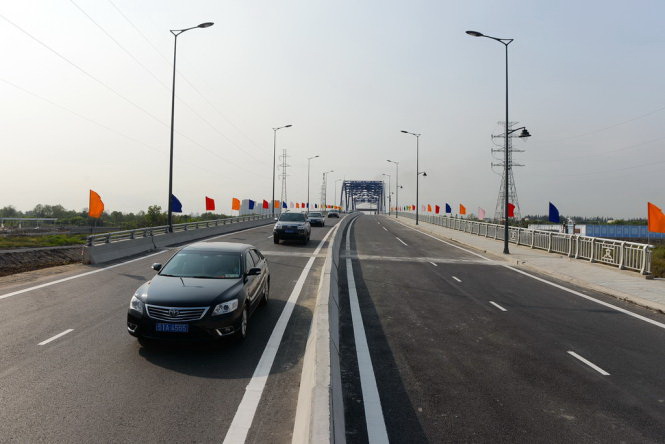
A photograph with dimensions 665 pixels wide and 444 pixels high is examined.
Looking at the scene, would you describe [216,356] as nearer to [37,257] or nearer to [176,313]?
[176,313]

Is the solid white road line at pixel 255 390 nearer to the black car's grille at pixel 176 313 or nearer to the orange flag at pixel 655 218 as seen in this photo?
the black car's grille at pixel 176 313

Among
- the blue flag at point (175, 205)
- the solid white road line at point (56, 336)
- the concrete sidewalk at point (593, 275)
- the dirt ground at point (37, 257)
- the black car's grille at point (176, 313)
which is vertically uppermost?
the blue flag at point (175, 205)

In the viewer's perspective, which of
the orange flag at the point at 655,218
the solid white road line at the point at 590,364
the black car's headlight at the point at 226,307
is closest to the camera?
the solid white road line at the point at 590,364

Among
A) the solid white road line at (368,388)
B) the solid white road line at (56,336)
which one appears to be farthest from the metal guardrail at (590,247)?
the solid white road line at (56,336)

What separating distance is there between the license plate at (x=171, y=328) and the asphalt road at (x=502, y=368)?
2.28 m

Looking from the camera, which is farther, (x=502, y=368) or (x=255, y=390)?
(x=502, y=368)

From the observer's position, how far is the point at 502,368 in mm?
6113

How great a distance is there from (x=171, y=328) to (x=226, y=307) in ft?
2.63

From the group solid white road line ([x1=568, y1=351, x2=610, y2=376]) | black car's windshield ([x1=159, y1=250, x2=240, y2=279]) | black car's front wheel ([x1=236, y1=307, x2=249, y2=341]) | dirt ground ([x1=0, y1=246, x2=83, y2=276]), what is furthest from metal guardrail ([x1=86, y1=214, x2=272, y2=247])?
solid white road line ([x1=568, y1=351, x2=610, y2=376])

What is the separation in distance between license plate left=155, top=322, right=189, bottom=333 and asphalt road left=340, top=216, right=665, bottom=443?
7.48ft

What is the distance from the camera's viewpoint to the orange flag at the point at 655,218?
1559 cm

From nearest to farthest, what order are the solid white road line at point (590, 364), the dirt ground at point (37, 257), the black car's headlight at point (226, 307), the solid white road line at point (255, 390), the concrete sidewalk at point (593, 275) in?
the solid white road line at point (255, 390)
the solid white road line at point (590, 364)
the black car's headlight at point (226, 307)
the concrete sidewalk at point (593, 275)
the dirt ground at point (37, 257)

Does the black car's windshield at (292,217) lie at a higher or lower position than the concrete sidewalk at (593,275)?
higher

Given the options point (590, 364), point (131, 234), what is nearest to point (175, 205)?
point (131, 234)
